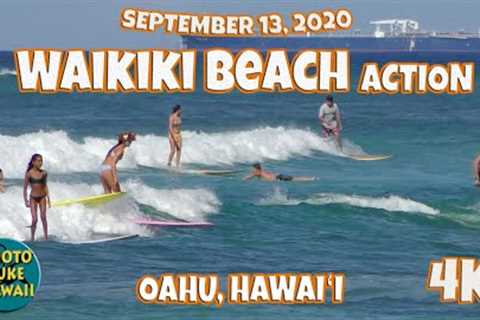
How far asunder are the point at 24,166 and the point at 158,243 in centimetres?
1161

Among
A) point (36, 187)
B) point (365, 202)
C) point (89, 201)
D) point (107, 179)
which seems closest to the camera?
point (36, 187)

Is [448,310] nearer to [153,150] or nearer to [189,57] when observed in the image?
[189,57]

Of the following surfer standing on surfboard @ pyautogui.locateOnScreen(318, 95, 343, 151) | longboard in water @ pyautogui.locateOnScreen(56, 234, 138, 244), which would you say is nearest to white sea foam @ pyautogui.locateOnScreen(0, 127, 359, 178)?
surfer standing on surfboard @ pyautogui.locateOnScreen(318, 95, 343, 151)

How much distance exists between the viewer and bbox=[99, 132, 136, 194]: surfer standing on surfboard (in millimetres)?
16922

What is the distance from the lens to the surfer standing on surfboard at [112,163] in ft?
55.5

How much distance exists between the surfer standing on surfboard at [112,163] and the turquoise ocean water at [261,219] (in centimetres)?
32

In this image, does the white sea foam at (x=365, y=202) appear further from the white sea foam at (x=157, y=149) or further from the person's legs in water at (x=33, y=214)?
the white sea foam at (x=157, y=149)

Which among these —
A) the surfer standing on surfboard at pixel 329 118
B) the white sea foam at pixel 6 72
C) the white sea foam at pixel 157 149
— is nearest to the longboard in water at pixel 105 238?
the white sea foam at pixel 157 149

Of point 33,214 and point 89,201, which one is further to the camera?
point 89,201

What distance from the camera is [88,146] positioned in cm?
3167

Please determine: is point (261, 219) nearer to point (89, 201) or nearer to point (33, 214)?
point (89, 201)

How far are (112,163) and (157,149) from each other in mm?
13945

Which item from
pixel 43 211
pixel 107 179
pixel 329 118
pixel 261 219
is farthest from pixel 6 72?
pixel 43 211

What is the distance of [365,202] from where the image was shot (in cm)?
2162
